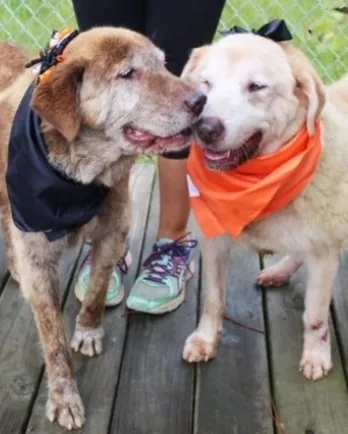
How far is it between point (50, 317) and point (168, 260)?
2.43ft

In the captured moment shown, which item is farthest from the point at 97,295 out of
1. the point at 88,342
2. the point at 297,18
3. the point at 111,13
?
the point at 297,18

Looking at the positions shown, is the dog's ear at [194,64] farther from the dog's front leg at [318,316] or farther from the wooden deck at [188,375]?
the wooden deck at [188,375]

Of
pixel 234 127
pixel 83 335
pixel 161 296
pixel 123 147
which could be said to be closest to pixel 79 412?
pixel 83 335

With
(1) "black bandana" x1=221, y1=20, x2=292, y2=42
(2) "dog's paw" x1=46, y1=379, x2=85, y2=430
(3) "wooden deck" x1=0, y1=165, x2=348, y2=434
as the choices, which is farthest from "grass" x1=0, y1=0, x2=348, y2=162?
(2) "dog's paw" x1=46, y1=379, x2=85, y2=430

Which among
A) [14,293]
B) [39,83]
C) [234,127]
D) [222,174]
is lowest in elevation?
[14,293]

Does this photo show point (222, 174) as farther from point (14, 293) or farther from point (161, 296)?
point (14, 293)

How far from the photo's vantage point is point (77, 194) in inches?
92.4

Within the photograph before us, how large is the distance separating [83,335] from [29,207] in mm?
594

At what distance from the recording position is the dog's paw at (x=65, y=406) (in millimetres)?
2406

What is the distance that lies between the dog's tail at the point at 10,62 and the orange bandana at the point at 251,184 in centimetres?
76

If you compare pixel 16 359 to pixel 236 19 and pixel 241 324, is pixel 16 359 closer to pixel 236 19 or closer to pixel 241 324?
pixel 241 324

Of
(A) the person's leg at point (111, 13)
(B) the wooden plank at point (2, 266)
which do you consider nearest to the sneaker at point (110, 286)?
(A) the person's leg at point (111, 13)

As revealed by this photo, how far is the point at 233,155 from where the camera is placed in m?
2.40

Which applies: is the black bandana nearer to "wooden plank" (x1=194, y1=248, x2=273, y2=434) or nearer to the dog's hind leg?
the dog's hind leg
